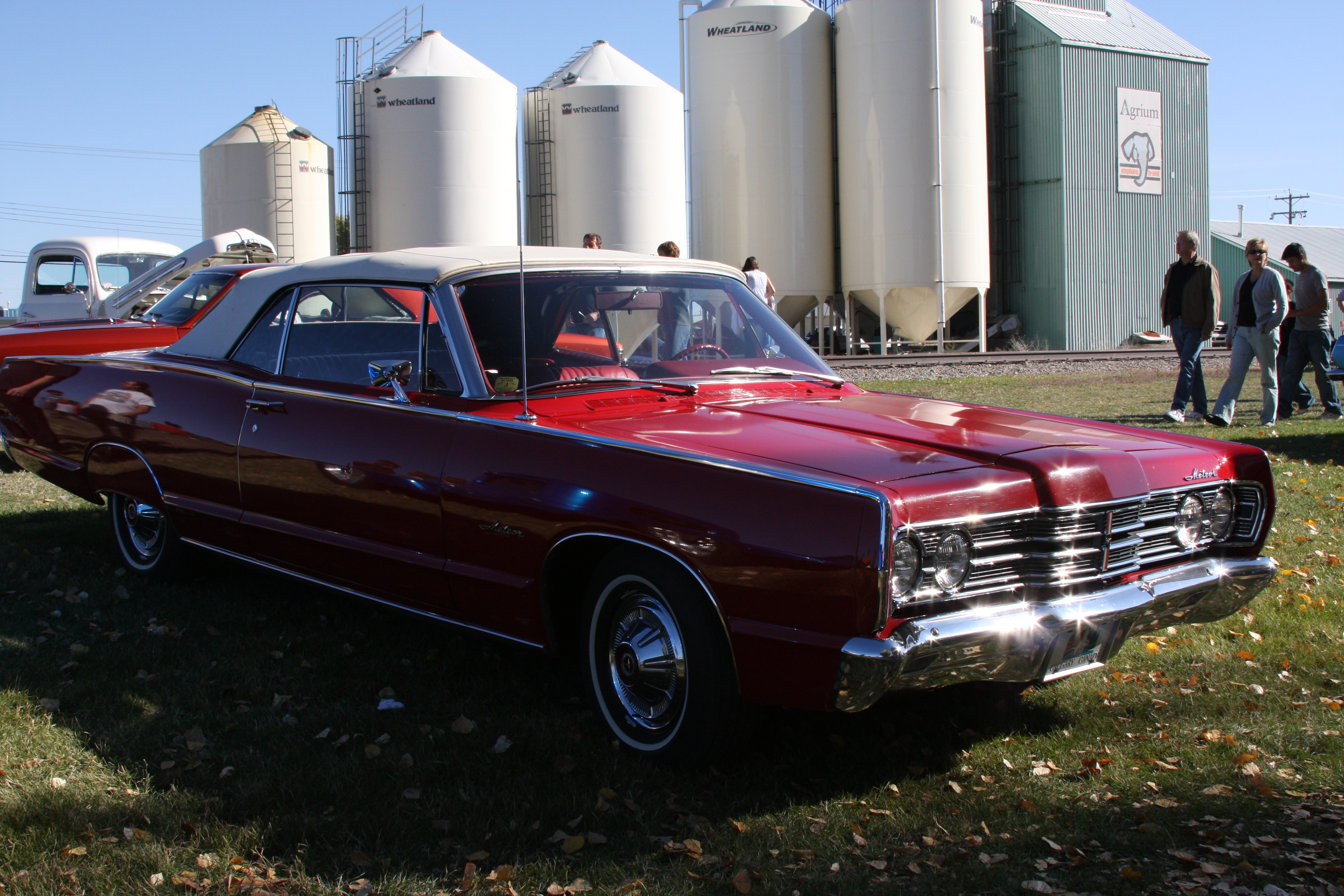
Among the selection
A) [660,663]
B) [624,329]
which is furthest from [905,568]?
[624,329]

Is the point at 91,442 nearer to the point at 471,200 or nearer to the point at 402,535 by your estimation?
the point at 402,535

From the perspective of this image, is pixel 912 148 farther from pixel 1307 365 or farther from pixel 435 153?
pixel 1307 365

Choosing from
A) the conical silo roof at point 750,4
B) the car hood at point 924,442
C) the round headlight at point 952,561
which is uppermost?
the conical silo roof at point 750,4

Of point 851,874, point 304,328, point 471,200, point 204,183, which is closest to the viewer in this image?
point 851,874

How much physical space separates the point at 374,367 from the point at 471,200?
67.6 ft

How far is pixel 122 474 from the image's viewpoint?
5.00 metres

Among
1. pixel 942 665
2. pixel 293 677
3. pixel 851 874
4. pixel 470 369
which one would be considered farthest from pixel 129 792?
pixel 942 665

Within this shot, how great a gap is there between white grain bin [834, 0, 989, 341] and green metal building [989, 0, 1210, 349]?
4149 mm

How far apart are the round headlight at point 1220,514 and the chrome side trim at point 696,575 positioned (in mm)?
1547

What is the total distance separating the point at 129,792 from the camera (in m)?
3.07

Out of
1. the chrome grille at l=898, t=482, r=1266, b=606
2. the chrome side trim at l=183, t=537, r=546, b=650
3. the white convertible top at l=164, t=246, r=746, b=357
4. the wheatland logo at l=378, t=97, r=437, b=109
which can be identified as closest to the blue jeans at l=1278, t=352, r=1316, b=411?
the white convertible top at l=164, t=246, r=746, b=357

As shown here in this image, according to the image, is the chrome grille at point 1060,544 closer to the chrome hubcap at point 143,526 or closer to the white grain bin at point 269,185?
the chrome hubcap at point 143,526

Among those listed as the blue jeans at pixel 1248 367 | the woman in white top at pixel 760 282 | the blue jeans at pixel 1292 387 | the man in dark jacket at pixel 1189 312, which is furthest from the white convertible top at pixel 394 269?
the blue jeans at pixel 1292 387

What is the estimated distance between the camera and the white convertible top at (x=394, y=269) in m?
3.98
